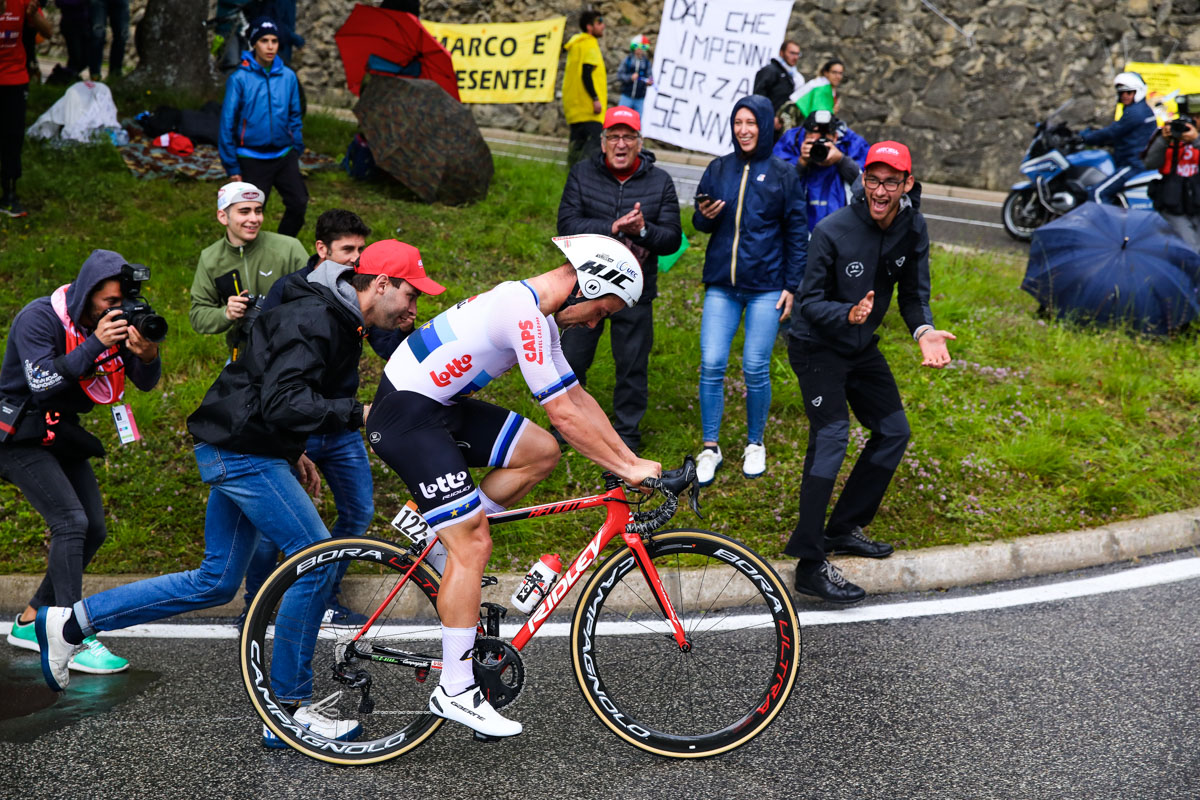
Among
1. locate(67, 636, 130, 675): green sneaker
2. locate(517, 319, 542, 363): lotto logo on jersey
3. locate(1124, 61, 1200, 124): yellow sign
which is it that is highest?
locate(517, 319, 542, 363): lotto logo on jersey

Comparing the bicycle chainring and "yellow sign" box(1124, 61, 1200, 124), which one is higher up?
"yellow sign" box(1124, 61, 1200, 124)

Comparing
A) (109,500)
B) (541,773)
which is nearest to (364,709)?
(541,773)

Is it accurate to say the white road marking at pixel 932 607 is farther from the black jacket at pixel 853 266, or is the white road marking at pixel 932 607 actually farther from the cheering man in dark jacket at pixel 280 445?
the black jacket at pixel 853 266

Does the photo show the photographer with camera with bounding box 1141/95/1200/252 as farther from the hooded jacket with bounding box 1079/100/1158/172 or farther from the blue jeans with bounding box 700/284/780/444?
the blue jeans with bounding box 700/284/780/444

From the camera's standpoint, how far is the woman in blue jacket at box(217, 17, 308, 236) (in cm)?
843

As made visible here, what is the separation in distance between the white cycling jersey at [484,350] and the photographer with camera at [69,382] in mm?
1101

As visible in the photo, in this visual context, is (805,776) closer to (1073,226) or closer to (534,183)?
(1073,226)

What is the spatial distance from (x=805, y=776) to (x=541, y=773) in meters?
0.97

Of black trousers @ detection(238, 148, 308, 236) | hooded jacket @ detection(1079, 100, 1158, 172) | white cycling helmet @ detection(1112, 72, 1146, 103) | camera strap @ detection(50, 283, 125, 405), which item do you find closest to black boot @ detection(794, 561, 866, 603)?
camera strap @ detection(50, 283, 125, 405)

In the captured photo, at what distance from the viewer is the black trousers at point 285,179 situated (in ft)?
28.2

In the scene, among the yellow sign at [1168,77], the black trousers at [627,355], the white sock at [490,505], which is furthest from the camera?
the yellow sign at [1168,77]

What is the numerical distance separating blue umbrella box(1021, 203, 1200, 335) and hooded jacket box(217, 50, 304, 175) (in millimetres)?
6407

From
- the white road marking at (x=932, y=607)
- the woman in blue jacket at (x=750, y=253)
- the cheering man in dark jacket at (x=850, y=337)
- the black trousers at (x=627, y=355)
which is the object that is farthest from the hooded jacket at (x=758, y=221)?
the white road marking at (x=932, y=607)

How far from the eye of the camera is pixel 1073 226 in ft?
30.4
